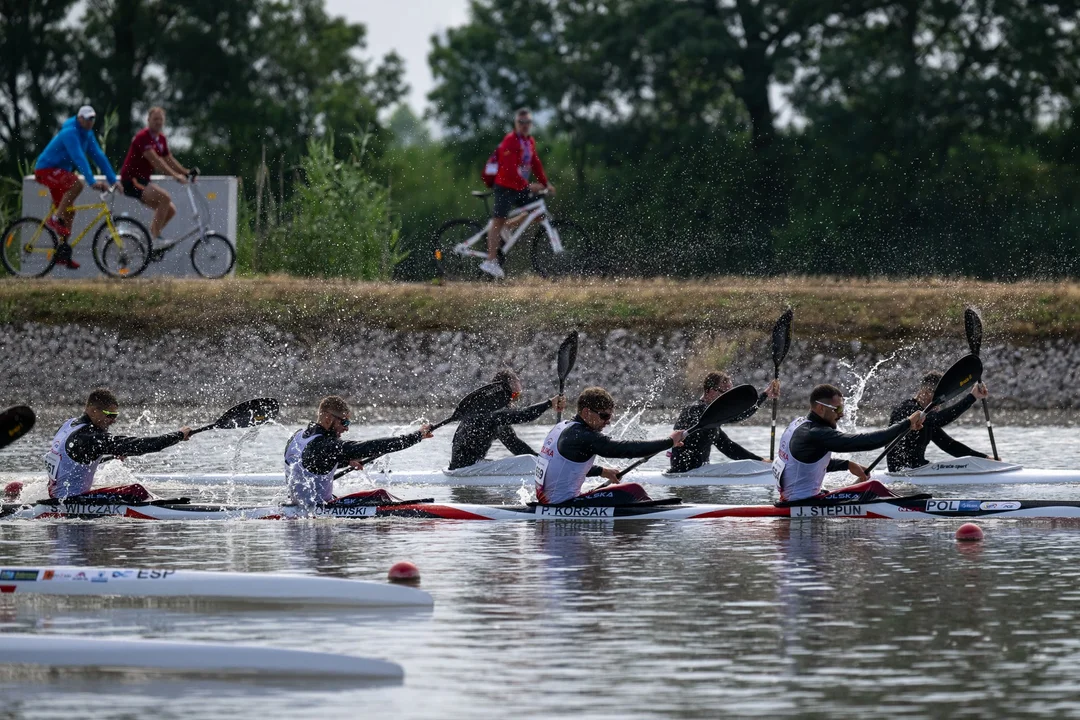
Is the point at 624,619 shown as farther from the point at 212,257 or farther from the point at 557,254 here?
the point at 212,257

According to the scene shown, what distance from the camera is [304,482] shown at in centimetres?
1773

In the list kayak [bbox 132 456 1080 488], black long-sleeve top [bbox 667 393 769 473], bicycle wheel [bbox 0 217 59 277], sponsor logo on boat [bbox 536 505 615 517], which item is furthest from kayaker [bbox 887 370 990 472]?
bicycle wheel [bbox 0 217 59 277]

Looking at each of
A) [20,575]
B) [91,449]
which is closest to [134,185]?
[91,449]

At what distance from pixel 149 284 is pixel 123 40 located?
21.9 meters

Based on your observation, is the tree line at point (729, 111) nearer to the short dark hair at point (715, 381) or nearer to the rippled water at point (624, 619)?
the short dark hair at point (715, 381)

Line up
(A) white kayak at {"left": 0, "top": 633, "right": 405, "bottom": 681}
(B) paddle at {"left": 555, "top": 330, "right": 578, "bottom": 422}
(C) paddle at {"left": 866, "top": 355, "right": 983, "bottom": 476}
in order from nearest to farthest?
(A) white kayak at {"left": 0, "top": 633, "right": 405, "bottom": 681} → (C) paddle at {"left": 866, "top": 355, "right": 983, "bottom": 476} → (B) paddle at {"left": 555, "top": 330, "right": 578, "bottom": 422}

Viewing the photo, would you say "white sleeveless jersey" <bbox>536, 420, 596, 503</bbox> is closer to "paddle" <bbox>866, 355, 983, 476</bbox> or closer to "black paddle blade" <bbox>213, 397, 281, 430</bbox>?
"paddle" <bbox>866, 355, 983, 476</bbox>

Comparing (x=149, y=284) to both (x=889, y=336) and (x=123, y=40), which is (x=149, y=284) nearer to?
(x=889, y=336)

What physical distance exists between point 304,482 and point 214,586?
4889 millimetres

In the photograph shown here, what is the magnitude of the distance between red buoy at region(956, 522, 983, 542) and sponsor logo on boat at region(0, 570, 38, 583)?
7471mm

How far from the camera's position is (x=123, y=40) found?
5234 centimetres

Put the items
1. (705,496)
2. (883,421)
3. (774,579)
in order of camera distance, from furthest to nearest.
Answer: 1. (883,421)
2. (705,496)
3. (774,579)

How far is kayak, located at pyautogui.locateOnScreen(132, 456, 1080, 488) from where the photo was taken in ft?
68.2

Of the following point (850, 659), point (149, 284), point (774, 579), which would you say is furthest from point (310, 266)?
point (850, 659)
